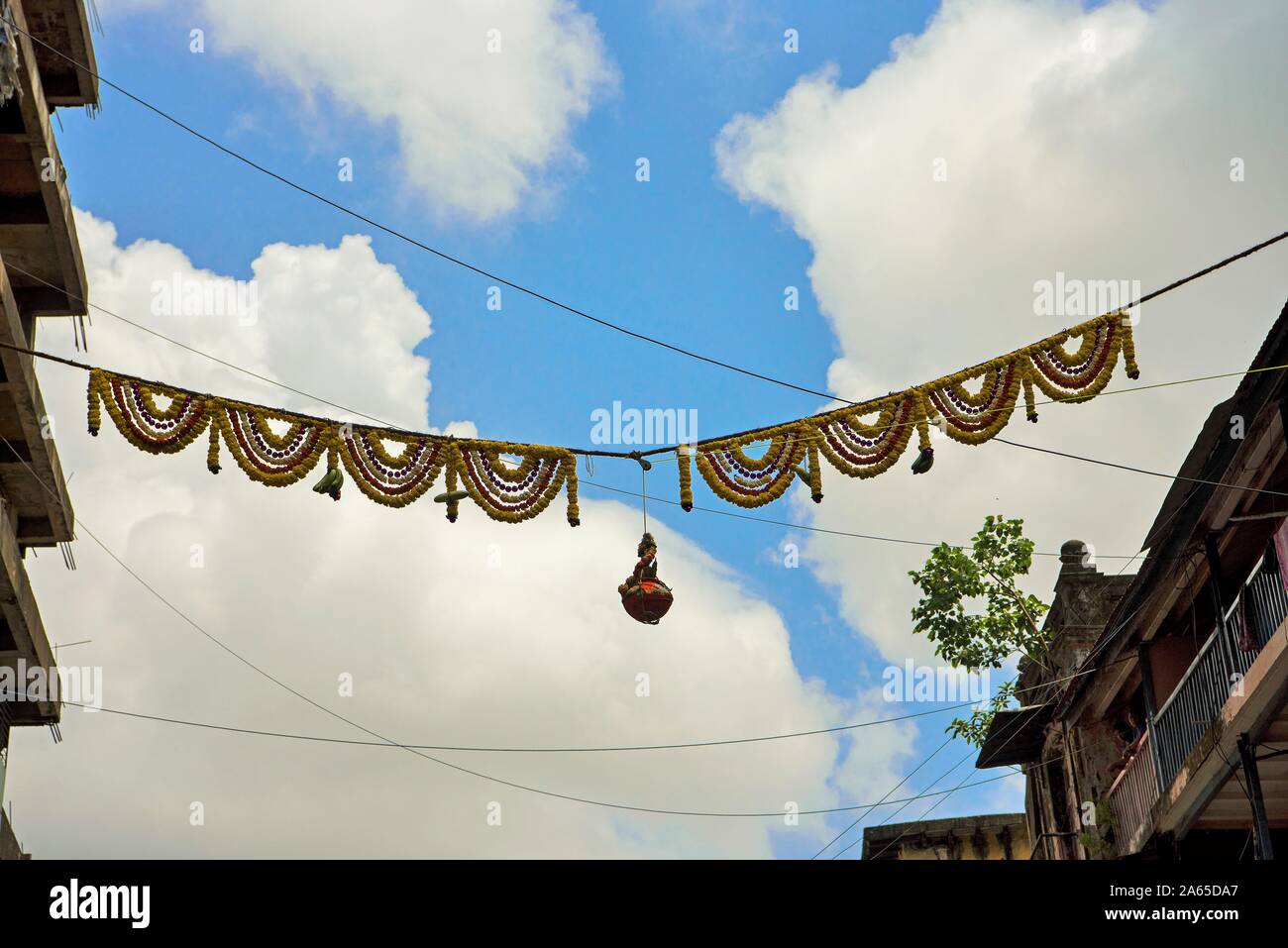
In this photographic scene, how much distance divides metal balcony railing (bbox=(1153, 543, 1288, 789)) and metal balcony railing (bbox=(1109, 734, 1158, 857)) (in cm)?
88

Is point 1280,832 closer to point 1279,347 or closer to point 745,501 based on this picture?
point 1279,347

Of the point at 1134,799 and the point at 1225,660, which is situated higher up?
the point at 1225,660

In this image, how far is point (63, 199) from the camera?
17781 mm

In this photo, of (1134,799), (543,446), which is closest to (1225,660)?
(1134,799)

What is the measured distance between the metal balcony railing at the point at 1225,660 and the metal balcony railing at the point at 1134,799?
2.89ft

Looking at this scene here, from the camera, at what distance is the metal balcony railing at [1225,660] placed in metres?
15.5

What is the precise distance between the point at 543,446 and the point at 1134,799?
11.8 metres

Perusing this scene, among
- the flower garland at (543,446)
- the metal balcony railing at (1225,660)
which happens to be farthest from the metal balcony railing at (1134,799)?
the flower garland at (543,446)

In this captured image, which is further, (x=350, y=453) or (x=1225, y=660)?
(x=1225, y=660)

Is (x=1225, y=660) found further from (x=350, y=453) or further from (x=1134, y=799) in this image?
(x=350, y=453)

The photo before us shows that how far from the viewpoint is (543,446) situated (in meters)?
12.6
